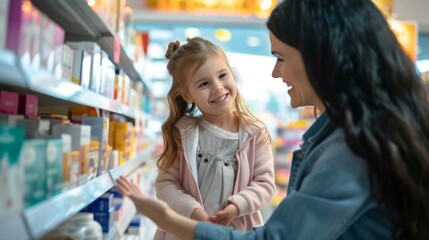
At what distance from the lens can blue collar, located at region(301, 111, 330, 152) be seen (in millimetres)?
1295

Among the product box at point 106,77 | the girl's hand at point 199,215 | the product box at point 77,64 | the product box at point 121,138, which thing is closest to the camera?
the product box at point 77,64

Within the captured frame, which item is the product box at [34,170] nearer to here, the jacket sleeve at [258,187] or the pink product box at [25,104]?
the pink product box at [25,104]

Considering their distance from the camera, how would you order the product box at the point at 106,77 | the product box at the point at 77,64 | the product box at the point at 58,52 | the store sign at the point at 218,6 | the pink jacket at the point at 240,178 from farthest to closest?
1. the store sign at the point at 218,6
2. the product box at the point at 106,77
3. the pink jacket at the point at 240,178
4. the product box at the point at 77,64
5. the product box at the point at 58,52

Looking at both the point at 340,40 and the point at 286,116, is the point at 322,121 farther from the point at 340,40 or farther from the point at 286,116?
the point at 286,116

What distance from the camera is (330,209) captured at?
1088mm

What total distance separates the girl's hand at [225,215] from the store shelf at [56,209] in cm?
44

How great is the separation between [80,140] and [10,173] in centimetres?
54

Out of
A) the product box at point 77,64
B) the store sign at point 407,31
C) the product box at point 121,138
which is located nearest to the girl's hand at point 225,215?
the product box at point 77,64

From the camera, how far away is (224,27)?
18.0ft

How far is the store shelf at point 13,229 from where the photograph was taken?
0.80m

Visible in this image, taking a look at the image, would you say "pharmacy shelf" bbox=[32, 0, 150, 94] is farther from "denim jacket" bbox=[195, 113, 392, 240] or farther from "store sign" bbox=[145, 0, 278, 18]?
"store sign" bbox=[145, 0, 278, 18]

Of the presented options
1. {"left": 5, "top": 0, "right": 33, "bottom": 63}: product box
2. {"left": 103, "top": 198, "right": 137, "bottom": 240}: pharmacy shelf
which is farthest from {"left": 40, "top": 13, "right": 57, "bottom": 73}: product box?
{"left": 103, "top": 198, "right": 137, "bottom": 240}: pharmacy shelf

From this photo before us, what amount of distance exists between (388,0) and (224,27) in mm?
2027

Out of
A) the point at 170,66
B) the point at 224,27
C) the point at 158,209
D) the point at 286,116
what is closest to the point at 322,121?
the point at 158,209
